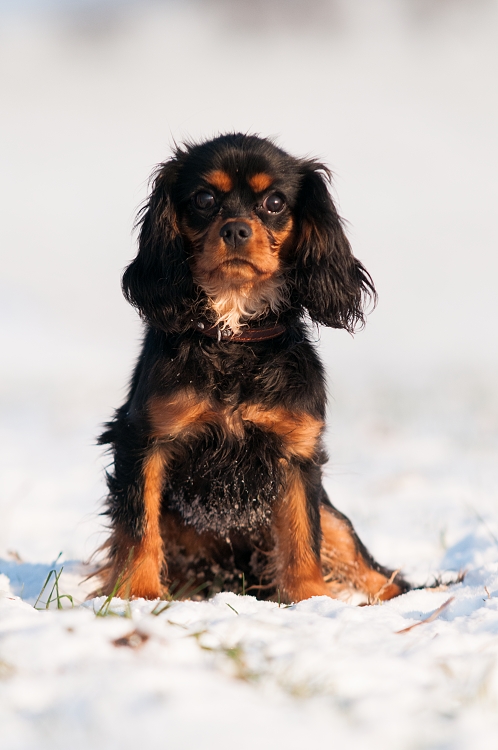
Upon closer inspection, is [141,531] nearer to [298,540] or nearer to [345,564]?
[298,540]

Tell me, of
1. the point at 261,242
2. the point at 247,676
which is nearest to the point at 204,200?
the point at 261,242

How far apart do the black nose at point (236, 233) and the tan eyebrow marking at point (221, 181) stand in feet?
0.96

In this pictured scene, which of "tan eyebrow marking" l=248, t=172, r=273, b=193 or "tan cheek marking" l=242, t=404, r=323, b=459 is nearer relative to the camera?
"tan cheek marking" l=242, t=404, r=323, b=459

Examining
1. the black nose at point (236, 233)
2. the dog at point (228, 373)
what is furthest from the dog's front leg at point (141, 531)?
the black nose at point (236, 233)

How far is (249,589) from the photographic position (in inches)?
135

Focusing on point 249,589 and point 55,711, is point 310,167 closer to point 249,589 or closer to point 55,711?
point 249,589

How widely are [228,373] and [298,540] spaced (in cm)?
75

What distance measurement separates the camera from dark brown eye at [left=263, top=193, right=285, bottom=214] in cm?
322

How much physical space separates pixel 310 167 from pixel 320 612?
194cm

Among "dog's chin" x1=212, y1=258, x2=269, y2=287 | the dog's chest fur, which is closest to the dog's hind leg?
the dog's chest fur

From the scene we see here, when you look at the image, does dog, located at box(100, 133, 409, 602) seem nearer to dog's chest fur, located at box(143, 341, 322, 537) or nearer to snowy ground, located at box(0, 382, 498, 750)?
dog's chest fur, located at box(143, 341, 322, 537)

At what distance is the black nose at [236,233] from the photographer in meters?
2.94

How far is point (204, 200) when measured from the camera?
322cm

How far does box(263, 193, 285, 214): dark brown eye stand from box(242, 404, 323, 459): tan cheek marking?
0.83 metres
